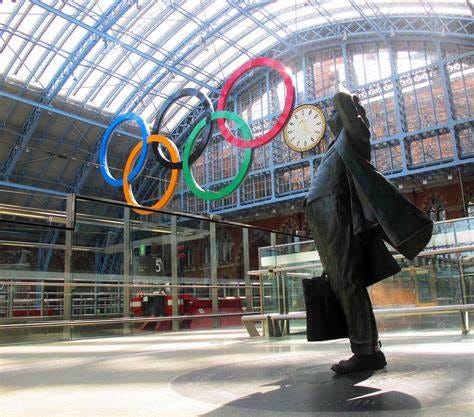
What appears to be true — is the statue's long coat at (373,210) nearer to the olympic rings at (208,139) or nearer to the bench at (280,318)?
the bench at (280,318)

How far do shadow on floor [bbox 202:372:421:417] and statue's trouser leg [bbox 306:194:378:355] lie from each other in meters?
0.30

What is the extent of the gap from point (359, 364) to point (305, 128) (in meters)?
16.1

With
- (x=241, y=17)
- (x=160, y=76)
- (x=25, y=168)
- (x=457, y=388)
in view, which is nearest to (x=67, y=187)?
(x=25, y=168)

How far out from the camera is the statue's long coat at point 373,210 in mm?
2580

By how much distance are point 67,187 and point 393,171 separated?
19453mm

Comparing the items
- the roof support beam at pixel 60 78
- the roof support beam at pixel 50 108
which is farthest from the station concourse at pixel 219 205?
the roof support beam at pixel 50 108

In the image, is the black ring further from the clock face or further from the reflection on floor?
the reflection on floor

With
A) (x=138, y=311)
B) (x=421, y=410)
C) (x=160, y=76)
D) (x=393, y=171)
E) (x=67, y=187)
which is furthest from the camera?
(x=67, y=187)

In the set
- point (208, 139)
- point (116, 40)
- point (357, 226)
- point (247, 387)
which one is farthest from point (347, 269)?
point (116, 40)

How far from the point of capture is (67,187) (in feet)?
101

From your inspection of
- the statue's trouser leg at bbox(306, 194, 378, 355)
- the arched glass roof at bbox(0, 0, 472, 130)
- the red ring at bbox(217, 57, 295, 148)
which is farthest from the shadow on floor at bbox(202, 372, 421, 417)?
the arched glass roof at bbox(0, 0, 472, 130)

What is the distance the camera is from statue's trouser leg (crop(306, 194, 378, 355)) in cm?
280

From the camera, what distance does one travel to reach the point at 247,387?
2.53 metres

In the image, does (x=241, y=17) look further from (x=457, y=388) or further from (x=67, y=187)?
(x=457, y=388)
